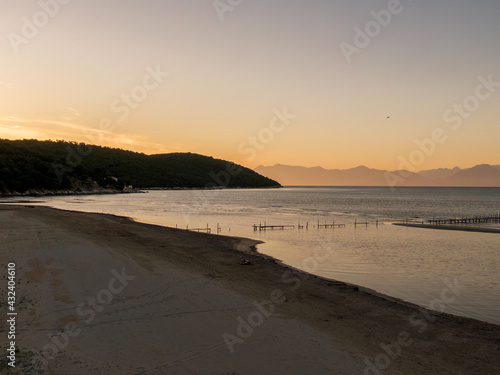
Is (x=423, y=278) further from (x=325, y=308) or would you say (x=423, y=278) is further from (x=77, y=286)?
(x=77, y=286)

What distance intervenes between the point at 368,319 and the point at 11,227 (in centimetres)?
3469

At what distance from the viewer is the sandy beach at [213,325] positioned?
9734 mm
